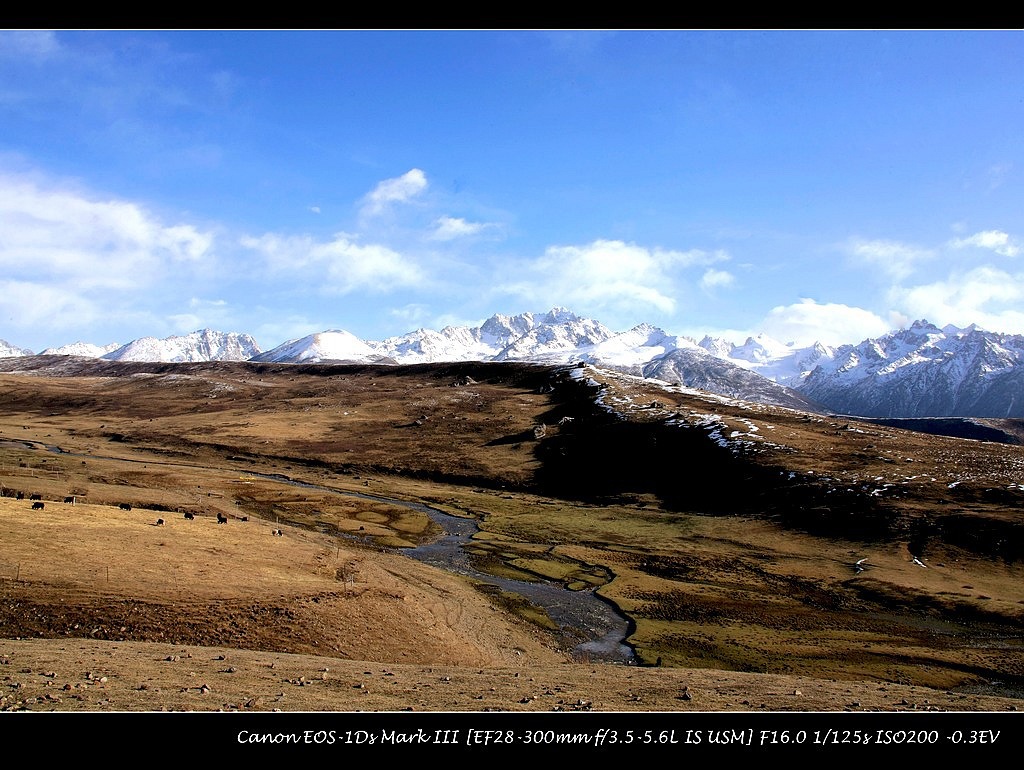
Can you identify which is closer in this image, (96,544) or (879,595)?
(96,544)

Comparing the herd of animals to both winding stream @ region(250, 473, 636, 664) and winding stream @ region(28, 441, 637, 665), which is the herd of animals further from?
winding stream @ region(28, 441, 637, 665)

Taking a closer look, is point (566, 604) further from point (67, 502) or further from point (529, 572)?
point (67, 502)

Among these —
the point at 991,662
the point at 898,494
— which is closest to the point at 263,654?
the point at 991,662

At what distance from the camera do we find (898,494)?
83.5 meters

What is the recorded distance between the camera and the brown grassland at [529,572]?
84.7ft

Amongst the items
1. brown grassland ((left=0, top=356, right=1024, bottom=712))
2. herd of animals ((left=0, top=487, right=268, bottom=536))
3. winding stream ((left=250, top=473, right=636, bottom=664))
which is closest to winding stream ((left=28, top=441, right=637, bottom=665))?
winding stream ((left=250, top=473, right=636, bottom=664))

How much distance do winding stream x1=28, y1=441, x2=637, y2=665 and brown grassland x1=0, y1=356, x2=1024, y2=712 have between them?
1.37m

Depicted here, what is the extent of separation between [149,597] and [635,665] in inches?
1217

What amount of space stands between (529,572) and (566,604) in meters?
10.0

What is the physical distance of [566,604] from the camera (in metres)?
53.6
